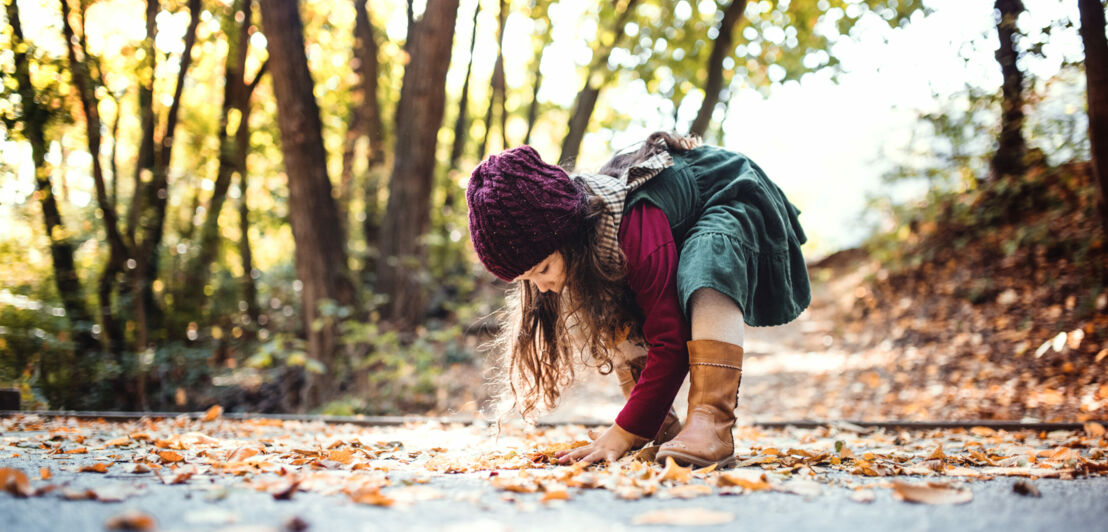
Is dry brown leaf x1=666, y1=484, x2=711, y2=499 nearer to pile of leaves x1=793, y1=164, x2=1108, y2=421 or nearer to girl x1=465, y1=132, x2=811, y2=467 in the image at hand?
girl x1=465, y1=132, x2=811, y2=467

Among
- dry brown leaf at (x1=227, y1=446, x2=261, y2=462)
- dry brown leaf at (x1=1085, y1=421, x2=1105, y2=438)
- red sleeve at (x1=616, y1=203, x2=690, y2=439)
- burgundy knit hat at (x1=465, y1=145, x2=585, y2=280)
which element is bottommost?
dry brown leaf at (x1=227, y1=446, x2=261, y2=462)

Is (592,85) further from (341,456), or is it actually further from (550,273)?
(341,456)

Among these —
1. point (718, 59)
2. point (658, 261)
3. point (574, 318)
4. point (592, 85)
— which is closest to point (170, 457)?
point (574, 318)

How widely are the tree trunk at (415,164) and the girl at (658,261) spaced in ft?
10.8

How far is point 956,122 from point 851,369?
2.45 metres

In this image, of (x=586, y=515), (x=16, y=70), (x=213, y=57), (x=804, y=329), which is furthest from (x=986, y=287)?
(x=213, y=57)

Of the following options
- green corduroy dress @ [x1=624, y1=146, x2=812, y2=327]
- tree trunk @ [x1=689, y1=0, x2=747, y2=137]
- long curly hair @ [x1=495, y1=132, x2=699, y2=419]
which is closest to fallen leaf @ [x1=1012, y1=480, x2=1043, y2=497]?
green corduroy dress @ [x1=624, y1=146, x2=812, y2=327]

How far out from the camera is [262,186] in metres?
8.74

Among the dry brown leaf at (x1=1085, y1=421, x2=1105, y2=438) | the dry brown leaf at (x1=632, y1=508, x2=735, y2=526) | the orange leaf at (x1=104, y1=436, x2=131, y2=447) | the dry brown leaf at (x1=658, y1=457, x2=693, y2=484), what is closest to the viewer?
the dry brown leaf at (x1=632, y1=508, x2=735, y2=526)

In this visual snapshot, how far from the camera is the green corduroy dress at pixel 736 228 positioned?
1891 mm

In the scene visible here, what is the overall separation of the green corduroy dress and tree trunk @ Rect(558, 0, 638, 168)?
4.45 meters

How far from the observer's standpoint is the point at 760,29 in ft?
21.5

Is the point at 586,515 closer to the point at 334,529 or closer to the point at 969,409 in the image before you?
the point at 334,529

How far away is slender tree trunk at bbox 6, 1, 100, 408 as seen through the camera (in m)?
4.06
